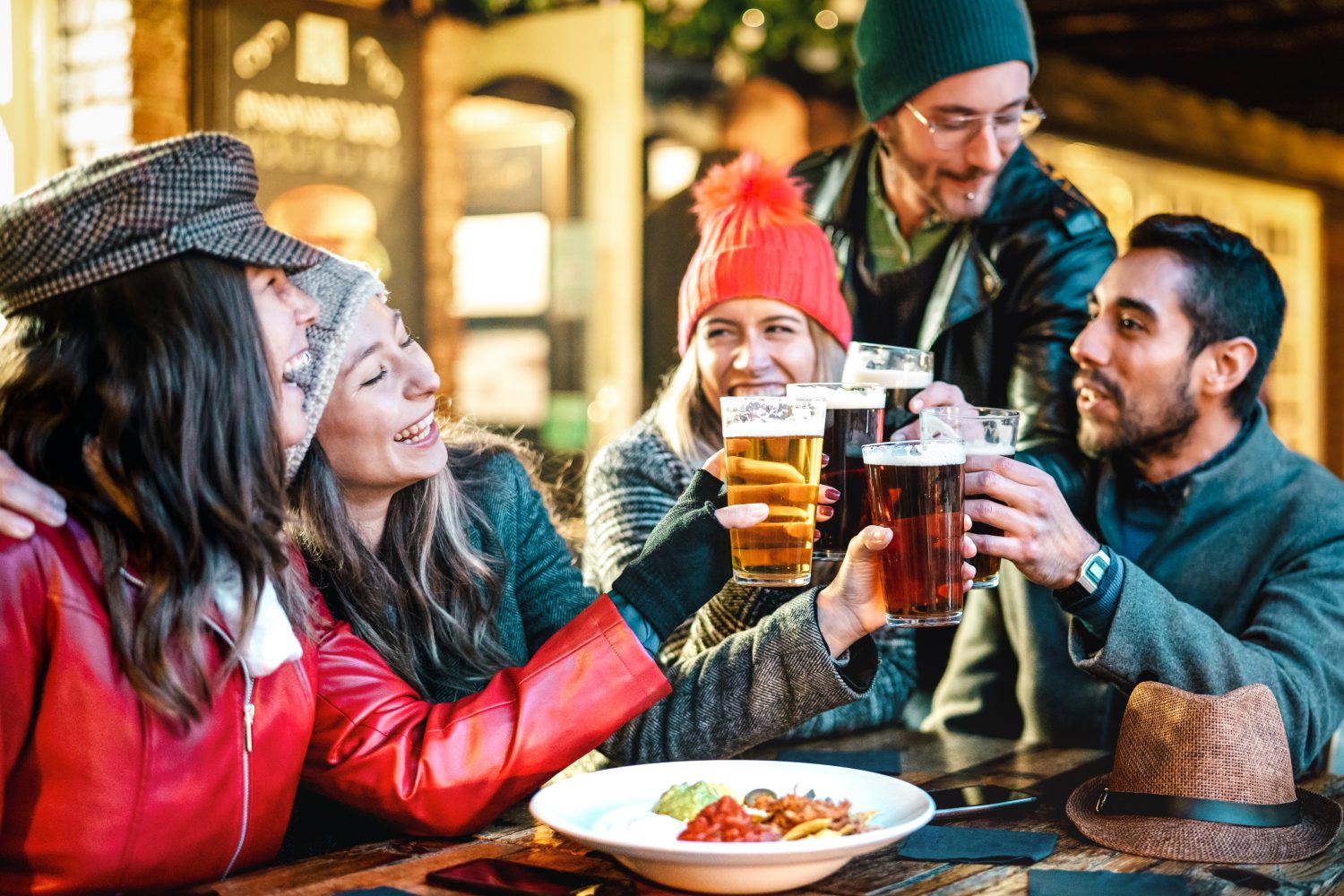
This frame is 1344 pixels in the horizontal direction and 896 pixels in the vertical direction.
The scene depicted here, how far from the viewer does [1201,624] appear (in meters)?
2.09

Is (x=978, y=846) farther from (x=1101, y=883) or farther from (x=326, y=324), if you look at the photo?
(x=326, y=324)

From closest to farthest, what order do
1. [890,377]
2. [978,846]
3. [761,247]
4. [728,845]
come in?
[728,845] → [978,846] → [890,377] → [761,247]

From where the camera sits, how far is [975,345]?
295 cm

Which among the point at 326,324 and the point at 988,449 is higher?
the point at 326,324

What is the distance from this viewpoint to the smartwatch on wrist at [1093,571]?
1995 millimetres

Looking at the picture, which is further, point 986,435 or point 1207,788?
point 986,435

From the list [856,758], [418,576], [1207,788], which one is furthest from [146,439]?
[1207,788]

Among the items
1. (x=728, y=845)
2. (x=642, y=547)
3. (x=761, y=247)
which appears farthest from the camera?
(x=761, y=247)

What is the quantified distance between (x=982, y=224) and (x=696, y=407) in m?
0.72

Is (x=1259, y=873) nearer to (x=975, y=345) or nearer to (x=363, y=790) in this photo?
(x=363, y=790)

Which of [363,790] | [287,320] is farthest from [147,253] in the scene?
[363,790]

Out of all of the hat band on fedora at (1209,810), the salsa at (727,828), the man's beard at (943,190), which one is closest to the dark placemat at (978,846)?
the hat band on fedora at (1209,810)

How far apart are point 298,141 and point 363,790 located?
3209 mm

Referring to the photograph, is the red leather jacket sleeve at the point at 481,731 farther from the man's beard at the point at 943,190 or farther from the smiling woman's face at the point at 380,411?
the man's beard at the point at 943,190
